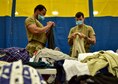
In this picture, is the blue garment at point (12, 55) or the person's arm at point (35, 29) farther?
the person's arm at point (35, 29)

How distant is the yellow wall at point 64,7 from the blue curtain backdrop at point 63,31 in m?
0.09

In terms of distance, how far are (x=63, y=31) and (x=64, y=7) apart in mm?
391

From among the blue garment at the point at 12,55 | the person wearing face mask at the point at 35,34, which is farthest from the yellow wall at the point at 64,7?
the blue garment at the point at 12,55

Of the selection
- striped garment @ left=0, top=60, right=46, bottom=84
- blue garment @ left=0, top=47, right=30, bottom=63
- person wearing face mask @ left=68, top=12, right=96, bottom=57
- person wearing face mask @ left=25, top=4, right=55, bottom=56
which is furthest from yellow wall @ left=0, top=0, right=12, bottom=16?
striped garment @ left=0, top=60, right=46, bottom=84

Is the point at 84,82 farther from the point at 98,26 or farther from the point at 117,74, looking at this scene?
the point at 98,26

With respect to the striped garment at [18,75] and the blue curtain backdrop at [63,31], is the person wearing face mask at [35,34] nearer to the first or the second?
the blue curtain backdrop at [63,31]

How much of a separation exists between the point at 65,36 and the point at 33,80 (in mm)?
3074

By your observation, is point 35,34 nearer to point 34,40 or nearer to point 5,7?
point 34,40

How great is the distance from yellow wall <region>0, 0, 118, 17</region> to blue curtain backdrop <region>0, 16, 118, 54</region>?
0.28 ft

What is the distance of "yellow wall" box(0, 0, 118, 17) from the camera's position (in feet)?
13.9

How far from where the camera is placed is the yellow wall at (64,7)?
13.9ft

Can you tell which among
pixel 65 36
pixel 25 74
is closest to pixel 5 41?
pixel 65 36

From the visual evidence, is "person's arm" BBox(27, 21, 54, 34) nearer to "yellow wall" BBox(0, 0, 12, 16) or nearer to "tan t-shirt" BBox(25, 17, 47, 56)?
"tan t-shirt" BBox(25, 17, 47, 56)

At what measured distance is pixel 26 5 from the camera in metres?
4.27
